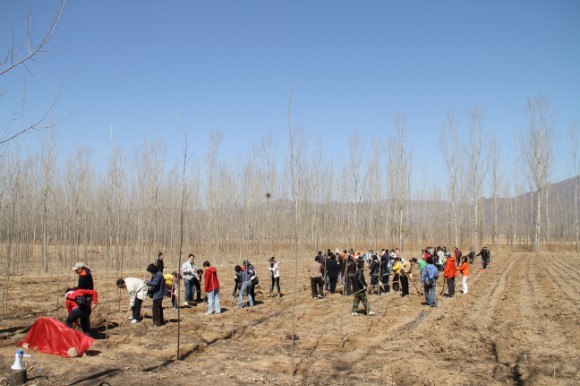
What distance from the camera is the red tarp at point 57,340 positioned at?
6770 mm

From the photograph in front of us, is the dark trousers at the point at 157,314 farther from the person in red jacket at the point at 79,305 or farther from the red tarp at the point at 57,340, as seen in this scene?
the red tarp at the point at 57,340

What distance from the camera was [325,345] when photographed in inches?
312

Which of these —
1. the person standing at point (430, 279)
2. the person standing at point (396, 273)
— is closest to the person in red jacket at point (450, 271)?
the person standing at point (396, 273)

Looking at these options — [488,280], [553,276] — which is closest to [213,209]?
[488,280]

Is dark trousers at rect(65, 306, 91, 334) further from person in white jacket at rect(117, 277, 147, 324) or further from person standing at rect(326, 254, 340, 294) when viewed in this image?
person standing at rect(326, 254, 340, 294)

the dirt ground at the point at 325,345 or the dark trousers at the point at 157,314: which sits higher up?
the dark trousers at the point at 157,314

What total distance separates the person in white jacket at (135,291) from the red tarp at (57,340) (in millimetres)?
2035

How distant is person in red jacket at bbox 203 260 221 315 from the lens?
34.7ft

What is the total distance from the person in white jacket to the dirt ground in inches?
14.9

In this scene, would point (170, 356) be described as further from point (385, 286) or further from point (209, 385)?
point (385, 286)

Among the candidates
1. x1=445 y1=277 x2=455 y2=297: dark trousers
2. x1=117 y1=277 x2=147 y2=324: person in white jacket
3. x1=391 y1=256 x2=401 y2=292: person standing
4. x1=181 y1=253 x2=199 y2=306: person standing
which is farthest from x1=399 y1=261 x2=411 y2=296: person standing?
x1=117 y1=277 x2=147 y2=324: person in white jacket

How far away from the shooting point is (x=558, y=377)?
6062mm

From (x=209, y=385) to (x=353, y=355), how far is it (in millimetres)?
2783

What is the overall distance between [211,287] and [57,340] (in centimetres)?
422
